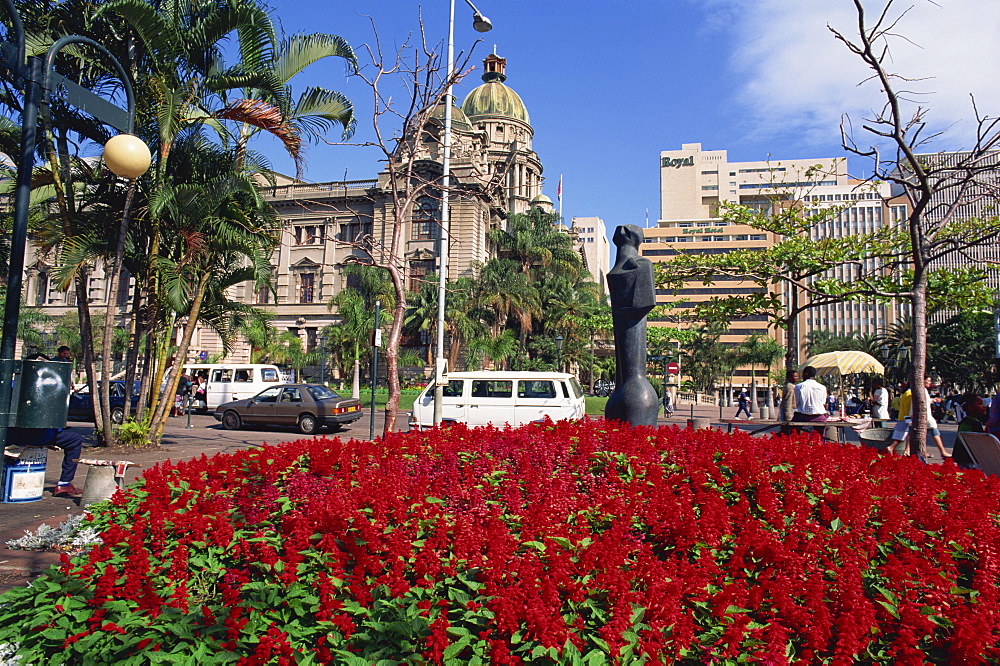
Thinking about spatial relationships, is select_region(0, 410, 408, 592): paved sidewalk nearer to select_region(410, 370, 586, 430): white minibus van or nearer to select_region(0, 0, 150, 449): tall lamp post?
select_region(0, 0, 150, 449): tall lamp post

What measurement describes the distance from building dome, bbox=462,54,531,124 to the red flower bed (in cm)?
8273

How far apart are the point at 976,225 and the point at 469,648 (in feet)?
44.3

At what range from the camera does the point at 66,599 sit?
3500 mm

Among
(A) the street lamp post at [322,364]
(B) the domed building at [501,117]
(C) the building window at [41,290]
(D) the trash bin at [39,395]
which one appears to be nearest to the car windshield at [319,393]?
(D) the trash bin at [39,395]

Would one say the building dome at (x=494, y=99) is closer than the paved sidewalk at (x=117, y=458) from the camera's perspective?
No

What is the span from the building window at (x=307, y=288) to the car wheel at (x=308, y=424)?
116 feet

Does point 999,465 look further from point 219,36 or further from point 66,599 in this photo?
point 219,36

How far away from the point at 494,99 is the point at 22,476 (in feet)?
270

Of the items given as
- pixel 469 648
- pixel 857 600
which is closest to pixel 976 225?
pixel 857 600

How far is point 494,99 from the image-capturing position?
8400 cm

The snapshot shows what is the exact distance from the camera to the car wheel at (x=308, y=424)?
20484 millimetres

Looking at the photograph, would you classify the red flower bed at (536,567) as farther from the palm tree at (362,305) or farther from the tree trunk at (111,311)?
the palm tree at (362,305)

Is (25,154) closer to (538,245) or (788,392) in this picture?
(788,392)

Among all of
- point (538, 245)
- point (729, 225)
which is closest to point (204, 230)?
point (538, 245)
